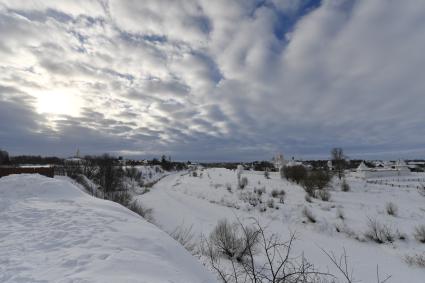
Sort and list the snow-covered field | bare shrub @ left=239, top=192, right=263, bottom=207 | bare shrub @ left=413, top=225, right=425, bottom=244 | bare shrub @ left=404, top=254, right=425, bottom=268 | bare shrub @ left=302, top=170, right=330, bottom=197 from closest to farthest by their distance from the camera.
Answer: bare shrub @ left=404, top=254, right=425, bottom=268 < the snow-covered field < bare shrub @ left=413, top=225, right=425, bottom=244 < bare shrub @ left=239, top=192, right=263, bottom=207 < bare shrub @ left=302, top=170, right=330, bottom=197

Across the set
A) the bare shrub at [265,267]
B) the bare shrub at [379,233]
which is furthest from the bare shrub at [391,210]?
the bare shrub at [265,267]

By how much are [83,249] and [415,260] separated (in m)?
14.9

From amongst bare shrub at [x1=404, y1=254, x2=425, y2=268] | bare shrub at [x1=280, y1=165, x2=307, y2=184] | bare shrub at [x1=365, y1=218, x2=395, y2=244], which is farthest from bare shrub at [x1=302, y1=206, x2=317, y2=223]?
bare shrub at [x1=280, y1=165, x2=307, y2=184]

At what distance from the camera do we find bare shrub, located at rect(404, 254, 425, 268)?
1223 cm

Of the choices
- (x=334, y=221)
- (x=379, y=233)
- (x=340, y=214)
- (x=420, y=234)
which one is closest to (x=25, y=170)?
(x=334, y=221)

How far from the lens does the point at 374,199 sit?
26203 mm

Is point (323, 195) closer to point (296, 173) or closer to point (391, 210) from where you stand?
point (391, 210)

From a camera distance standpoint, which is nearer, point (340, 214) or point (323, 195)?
A: point (340, 214)

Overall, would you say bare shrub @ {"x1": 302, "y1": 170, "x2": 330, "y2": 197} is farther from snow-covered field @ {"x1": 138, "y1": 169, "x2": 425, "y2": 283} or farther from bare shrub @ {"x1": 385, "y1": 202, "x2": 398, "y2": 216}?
bare shrub @ {"x1": 385, "y1": 202, "x2": 398, "y2": 216}

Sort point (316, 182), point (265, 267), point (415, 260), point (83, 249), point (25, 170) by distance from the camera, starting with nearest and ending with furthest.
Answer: point (83, 249) → point (265, 267) → point (415, 260) → point (25, 170) → point (316, 182)

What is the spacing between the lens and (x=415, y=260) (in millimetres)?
12617

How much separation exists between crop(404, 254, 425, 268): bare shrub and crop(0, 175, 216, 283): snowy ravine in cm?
1175

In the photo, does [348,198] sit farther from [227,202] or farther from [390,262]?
[390,262]

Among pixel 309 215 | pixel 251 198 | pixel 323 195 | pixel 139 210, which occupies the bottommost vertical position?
pixel 309 215
